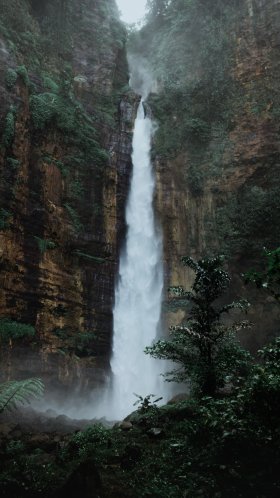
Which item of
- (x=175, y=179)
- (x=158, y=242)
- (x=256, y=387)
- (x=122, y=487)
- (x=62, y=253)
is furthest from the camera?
(x=175, y=179)

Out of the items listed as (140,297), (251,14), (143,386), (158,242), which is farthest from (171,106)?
(143,386)

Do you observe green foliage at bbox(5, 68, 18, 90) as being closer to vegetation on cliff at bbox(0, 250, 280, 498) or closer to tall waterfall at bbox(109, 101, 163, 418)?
tall waterfall at bbox(109, 101, 163, 418)

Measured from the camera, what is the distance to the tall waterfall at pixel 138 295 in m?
16.7

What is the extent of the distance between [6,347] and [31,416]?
146 inches

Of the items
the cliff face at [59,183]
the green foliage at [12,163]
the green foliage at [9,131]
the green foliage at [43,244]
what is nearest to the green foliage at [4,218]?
the cliff face at [59,183]

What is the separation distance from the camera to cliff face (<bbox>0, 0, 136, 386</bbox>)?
14.6 metres

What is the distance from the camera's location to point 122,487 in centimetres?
605

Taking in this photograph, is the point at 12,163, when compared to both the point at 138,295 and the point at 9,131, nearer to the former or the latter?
the point at 9,131

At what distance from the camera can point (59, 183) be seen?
1716cm

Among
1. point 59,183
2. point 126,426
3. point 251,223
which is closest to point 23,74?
point 59,183

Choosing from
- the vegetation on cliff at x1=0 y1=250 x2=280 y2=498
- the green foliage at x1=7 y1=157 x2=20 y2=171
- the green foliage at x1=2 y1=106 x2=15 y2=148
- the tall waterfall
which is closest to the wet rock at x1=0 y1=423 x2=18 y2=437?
the vegetation on cliff at x1=0 y1=250 x2=280 y2=498

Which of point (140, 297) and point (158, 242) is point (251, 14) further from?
point (140, 297)

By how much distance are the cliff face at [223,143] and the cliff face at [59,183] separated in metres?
2.72

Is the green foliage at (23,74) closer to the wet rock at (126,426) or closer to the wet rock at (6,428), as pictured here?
the wet rock at (6,428)
